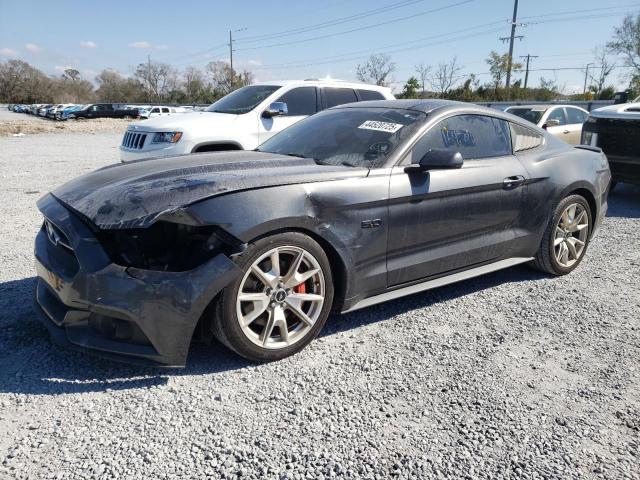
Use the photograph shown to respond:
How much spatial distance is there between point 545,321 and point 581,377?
2.51 feet

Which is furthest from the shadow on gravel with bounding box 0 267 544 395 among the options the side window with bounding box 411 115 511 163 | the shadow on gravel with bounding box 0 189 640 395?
the side window with bounding box 411 115 511 163

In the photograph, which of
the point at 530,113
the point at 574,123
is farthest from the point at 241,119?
A: the point at 574,123

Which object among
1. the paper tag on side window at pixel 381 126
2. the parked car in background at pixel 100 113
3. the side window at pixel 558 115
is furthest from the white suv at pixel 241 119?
the parked car in background at pixel 100 113

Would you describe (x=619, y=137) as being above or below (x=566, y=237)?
above

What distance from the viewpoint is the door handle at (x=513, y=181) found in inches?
151

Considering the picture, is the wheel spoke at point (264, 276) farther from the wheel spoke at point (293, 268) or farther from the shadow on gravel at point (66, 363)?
the shadow on gravel at point (66, 363)

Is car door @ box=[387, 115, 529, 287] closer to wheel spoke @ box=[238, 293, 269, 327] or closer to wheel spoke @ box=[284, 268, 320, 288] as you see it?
wheel spoke @ box=[284, 268, 320, 288]

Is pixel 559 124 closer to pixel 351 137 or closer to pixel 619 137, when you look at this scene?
pixel 619 137

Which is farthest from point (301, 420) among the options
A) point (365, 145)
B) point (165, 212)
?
point (365, 145)

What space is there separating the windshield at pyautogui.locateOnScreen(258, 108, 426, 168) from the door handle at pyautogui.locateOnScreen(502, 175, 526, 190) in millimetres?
847

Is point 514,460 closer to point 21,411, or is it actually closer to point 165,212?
point 165,212

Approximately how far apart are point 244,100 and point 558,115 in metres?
7.63

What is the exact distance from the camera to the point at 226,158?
356 centimetres

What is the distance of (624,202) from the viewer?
7965 millimetres
